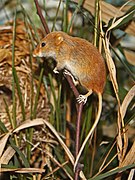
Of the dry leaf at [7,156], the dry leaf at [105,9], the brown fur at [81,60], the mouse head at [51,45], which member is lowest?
the dry leaf at [7,156]

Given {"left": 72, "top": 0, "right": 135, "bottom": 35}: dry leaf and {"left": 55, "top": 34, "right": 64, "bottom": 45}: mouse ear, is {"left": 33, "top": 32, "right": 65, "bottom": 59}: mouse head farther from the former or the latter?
{"left": 72, "top": 0, "right": 135, "bottom": 35}: dry leaf

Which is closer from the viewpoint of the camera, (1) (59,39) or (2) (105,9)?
(1) (59,39)

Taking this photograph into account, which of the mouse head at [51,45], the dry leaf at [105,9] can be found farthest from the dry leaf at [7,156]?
the dry leaf at [105,9]

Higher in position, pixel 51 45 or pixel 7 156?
pixel 51 45

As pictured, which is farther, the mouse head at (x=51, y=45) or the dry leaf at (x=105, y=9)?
the dry leaf at (x=105, y=9)

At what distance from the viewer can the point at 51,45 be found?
67 cm

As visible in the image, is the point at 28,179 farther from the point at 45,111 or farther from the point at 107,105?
the point at 107,105

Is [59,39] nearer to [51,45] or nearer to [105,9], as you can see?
[51,45]

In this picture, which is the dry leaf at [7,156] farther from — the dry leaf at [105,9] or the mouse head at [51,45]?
the dry leaf at [105,9]

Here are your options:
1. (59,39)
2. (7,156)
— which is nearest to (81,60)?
(59,39)

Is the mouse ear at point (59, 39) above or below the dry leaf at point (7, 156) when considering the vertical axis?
above

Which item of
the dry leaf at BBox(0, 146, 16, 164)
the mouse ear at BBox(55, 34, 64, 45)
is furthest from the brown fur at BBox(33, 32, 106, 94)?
the dry leaf at BBox(0, 146, 16, 164)

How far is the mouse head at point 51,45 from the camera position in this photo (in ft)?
2.16

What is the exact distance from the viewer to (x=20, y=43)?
3.01 ft
